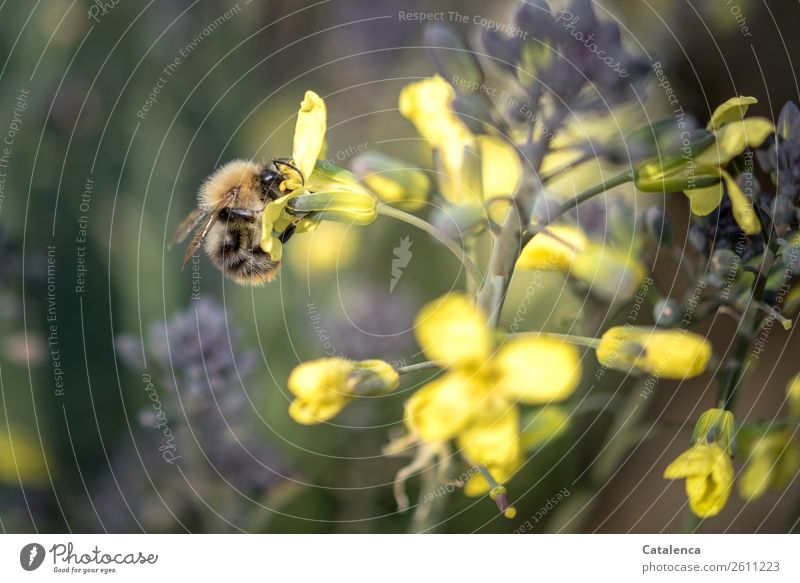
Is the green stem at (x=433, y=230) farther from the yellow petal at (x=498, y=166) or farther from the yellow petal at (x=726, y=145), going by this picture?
the yellow petal at (x=726, y=145)

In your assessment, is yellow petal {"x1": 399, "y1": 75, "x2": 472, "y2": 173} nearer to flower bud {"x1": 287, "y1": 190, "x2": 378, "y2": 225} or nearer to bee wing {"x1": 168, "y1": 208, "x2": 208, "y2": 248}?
flower bud {"x1": 287, "y1": 190, "x2": 378, "y2": 225}

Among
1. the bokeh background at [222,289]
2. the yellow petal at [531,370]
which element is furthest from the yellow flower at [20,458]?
the yellow petal at [531,370]

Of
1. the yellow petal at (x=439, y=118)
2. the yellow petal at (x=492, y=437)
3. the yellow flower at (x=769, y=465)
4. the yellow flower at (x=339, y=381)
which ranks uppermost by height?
the yellow petal at (x=439, y=118)
